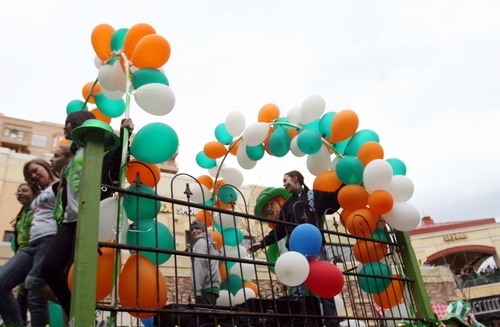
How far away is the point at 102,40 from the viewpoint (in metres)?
3.86

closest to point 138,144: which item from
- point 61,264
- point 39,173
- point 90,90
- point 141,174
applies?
point 141,174

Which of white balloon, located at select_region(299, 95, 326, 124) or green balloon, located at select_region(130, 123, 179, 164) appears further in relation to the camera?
white balloon, located at select_region(299, 95, 326, 124)

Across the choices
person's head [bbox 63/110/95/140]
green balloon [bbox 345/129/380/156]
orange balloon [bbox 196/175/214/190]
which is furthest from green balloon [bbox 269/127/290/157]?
person's head [bbox 63/110/95/140]

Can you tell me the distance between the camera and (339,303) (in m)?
4.45

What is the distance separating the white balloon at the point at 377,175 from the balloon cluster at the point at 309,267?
1.03 metres

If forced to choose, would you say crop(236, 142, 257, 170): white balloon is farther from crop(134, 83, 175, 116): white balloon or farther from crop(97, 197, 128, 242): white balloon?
crop(97, 197, 128, 242): white balloon

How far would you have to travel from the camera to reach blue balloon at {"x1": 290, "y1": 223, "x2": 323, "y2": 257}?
2.89 metres

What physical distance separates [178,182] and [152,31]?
11651 mm

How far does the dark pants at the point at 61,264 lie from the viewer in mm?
2537

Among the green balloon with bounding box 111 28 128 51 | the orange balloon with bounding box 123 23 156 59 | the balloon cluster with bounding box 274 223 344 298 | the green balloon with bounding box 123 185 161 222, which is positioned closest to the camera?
the green balloon with bounding box 123 185 161 222

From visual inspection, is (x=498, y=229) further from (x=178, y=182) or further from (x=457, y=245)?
(x=178, y=182)

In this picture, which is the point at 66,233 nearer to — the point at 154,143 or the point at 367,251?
the point at 154,143

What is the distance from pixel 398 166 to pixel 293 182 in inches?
41.8

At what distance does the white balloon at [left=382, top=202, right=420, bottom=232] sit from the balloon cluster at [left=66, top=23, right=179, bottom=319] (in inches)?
82.6
